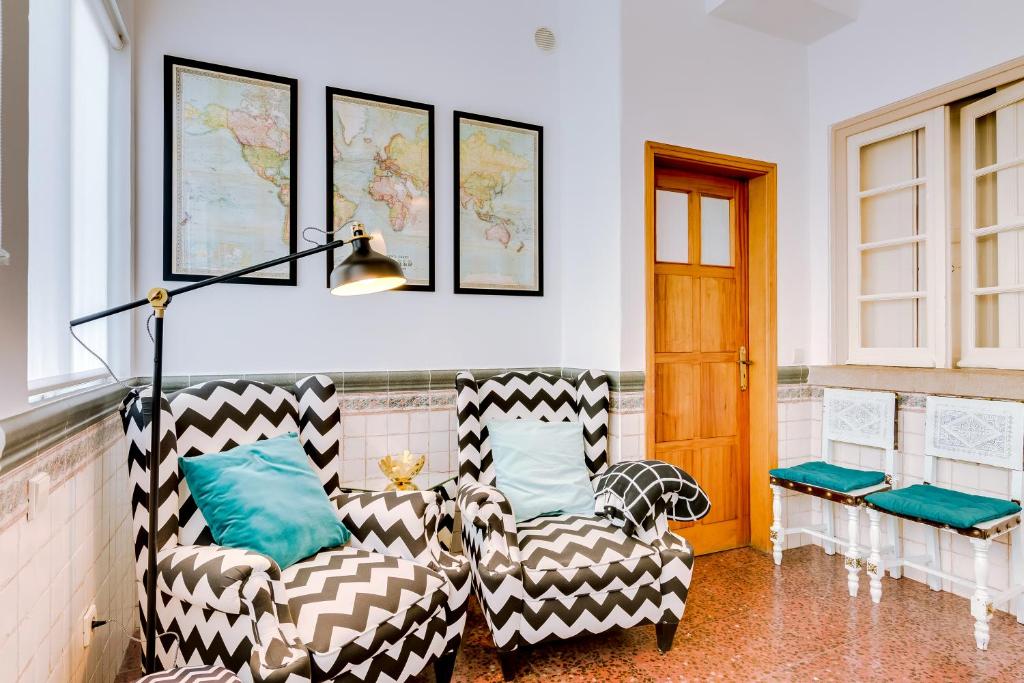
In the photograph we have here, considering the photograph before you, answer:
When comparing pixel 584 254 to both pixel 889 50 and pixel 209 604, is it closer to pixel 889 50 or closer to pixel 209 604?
pixel 889 50

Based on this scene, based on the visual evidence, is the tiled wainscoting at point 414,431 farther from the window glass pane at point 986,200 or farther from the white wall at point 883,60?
the window glass pane at point 986,200

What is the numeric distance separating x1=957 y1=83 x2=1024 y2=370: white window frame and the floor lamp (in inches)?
114

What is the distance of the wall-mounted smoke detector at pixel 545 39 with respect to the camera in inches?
128

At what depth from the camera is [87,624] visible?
1698 millimetres

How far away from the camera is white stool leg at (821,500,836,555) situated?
333cm

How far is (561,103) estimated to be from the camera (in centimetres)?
333

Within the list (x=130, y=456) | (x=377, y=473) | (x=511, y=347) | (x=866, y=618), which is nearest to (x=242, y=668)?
(x=130, y=456)

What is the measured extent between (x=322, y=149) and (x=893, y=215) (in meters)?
3.15

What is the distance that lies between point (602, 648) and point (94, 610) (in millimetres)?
1831

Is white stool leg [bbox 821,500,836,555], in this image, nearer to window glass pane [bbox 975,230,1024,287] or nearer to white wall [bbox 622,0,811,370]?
white wall [bbox 622,0,811,370]

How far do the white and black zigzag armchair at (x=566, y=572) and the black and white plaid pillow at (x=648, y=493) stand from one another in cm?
5

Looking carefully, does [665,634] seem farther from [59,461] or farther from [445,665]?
[59,461]

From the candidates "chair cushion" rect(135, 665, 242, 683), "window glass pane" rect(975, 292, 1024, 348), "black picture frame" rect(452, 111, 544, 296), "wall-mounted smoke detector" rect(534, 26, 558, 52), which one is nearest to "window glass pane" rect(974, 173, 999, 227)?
"window glass pane" rect(975, 292, 1024, 348)

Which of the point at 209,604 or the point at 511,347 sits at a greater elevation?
the point at 511,347
